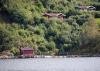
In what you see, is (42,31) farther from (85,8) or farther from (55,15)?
(85,8)

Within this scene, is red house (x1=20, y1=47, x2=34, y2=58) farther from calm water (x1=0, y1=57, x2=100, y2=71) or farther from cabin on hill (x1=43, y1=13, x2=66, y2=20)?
calm water (x1=0, y1=57, x2=100, y2=71)

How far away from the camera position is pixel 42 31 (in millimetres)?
88500

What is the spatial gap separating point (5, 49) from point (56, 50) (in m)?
8.25

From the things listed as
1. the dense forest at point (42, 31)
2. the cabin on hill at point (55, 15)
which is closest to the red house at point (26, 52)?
the dense forest at point (42, 31)

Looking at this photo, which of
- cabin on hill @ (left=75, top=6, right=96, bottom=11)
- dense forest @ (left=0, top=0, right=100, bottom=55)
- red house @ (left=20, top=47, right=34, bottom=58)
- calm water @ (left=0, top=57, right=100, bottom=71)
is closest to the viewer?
calm water @ (left=0, top=57, right=100, bottom=71)

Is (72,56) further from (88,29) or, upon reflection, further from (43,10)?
(43,10)

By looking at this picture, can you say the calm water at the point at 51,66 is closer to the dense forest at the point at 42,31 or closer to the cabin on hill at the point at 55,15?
the dense forest at the point at 42,31

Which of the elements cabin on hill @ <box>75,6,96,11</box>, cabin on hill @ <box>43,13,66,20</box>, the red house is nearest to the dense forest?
the red house

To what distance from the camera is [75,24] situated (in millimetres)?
93438

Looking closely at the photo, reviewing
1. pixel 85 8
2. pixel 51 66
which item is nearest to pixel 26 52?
pixel 85 8

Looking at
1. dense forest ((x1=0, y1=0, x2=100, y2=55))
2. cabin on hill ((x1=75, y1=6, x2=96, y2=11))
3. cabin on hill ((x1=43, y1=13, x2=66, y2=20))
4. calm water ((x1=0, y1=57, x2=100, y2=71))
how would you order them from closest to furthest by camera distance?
1. calm water ((x1=0, y1=57, x2=100, y2=71))
2. dense forest ((x1=0, y1=0, x2=100, y2=55))
3. cabin on hill ((x1=43, y1=13, x2=66, y2=20))
4. cabin on hill ((x1=75, y1=6, x2=96, y2=11))

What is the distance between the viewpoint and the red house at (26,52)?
274 ft

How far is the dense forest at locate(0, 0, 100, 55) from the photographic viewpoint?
85312mm

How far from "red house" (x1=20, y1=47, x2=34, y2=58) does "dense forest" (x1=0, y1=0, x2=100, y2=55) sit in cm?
77
